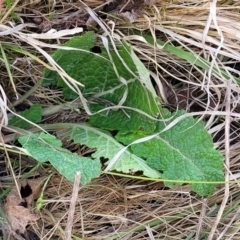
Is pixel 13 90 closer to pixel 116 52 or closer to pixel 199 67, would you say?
pixel 116 52

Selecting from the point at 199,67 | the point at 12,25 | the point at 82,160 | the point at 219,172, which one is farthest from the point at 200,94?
the point at 12,25

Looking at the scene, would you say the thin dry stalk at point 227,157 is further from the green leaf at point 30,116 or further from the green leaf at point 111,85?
the green leaf at point 30,116

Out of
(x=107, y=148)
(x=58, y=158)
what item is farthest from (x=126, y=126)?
(x=58, y=158)

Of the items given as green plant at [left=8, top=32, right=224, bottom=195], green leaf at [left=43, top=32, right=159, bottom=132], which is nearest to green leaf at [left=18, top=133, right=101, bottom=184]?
green plant at [left=8, top=32, right=224, bottom=195]

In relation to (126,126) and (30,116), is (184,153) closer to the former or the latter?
(126,126)

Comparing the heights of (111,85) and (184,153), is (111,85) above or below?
above

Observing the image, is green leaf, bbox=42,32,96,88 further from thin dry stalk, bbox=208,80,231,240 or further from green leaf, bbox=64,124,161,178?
thin dry stalk, bbox=208,80,231,240

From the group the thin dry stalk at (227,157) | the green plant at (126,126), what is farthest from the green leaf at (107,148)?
the thin dry stalk at (227,157)
